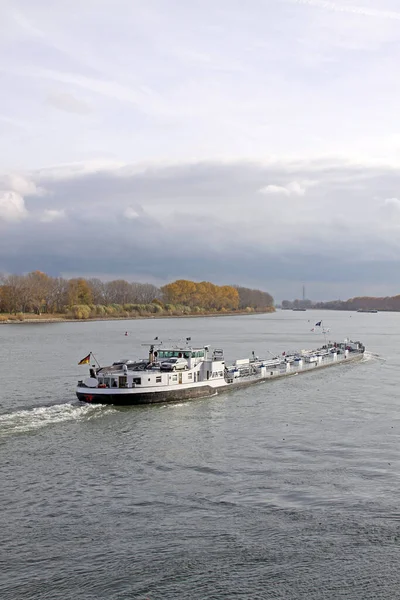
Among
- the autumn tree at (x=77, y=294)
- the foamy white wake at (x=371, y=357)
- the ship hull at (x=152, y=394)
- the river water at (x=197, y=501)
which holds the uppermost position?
the autumn tree at (x=77, y=294)

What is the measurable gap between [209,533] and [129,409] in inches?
813

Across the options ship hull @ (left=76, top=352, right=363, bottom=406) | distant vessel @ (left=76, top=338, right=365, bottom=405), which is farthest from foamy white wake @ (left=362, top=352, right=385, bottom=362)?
ship hull @ (left=76, top=352, right=363, bottom=406)

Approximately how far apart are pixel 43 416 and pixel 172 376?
427 inches

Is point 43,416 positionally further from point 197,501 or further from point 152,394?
point 197,501

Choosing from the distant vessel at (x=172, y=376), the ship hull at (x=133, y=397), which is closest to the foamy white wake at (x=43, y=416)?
the ship hull at (x=133, y=397)

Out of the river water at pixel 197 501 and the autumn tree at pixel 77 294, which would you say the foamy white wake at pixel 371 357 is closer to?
the river water at pixel 197 501

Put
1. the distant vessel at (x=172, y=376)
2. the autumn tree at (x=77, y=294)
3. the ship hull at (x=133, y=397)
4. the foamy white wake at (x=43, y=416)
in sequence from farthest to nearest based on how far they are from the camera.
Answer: the autumn tree at (x=77, y=294) → the distant vessel at (x=172, y=376) → the ship hull at (x=133, y=397) → the foamy white wake at (x=43, y=416)

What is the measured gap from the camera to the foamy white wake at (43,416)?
105 ft

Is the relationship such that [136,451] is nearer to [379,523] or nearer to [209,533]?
[209,533]

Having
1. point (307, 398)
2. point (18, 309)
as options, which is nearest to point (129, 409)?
point (307, 398)

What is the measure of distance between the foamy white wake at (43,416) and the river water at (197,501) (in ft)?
0.35

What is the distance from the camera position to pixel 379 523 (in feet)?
64.8

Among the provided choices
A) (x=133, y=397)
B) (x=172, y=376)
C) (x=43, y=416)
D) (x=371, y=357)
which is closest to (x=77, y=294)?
(x=371, y=357)

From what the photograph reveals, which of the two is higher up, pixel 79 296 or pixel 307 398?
pixel 79 296
